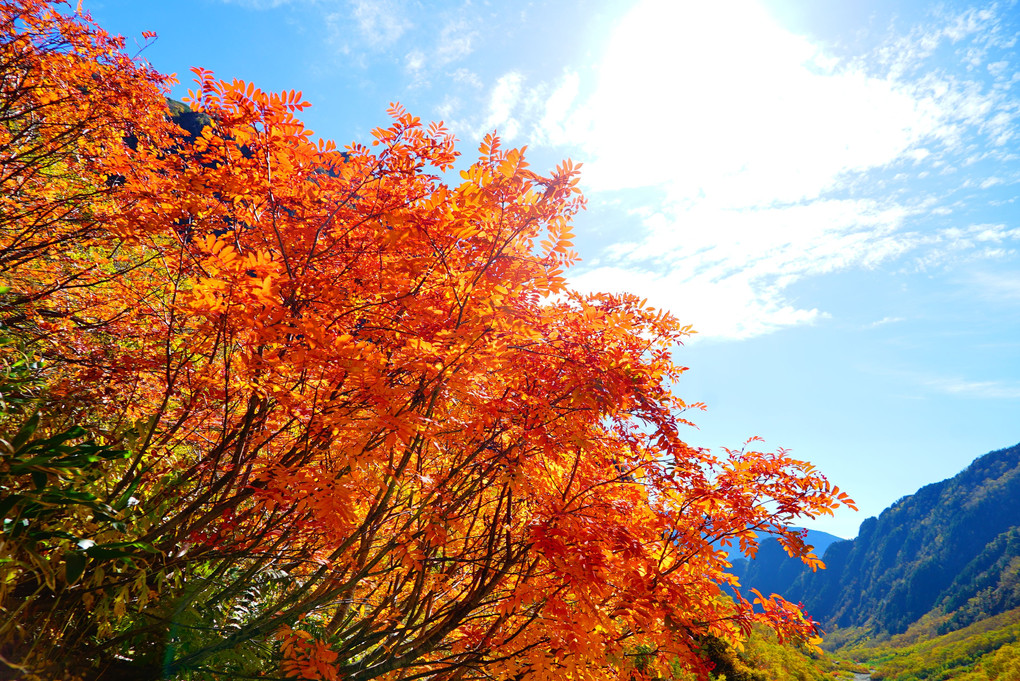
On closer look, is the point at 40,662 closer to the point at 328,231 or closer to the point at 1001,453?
the point at 328,231

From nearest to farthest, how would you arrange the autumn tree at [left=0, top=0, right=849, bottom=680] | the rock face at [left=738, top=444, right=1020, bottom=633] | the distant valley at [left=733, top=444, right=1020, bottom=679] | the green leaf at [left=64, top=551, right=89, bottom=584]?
the green leaf at [left=64, top=551, right=89, bottom=584] < the autumn tree at [left=0, top=0, right=849, bottom=680] < the distant valley at [left=733, top=444, right=1020, bottom=679] < the rock face at [left=738, top=444, right=1020, bottom=633]

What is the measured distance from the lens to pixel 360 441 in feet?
11.4

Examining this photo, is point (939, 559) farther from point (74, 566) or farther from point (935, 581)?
point (74, 566)

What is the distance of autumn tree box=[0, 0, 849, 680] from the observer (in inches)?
124

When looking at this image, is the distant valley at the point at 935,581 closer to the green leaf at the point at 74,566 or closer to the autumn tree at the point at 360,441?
the autumn tree at the point at 360,441

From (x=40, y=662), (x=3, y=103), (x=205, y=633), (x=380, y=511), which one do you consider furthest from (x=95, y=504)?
(x=3, y=103)

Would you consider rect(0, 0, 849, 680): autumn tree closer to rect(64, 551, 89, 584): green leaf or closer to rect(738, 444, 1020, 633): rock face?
rect(64, 551, 89, 584): green leaf

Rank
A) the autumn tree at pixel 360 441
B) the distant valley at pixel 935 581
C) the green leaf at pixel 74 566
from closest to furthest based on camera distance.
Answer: the green leaf at pixel 74 566 → the autumn tree at pixel 360 441 → the distant valley at pixel 935 581

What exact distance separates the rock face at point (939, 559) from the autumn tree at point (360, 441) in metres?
75.0

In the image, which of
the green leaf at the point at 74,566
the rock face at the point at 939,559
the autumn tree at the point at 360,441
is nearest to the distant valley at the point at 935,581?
the rock face at the point at 939,559

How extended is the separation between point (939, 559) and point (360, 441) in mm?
121001

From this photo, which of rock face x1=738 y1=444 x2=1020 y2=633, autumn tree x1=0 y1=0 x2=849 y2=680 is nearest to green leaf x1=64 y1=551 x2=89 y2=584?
autumn tree x1=0 y1=0 x2=849 y2=680

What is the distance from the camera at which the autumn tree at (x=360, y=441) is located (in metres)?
3.16

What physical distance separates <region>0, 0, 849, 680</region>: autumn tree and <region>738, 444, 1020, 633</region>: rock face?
246 feet
